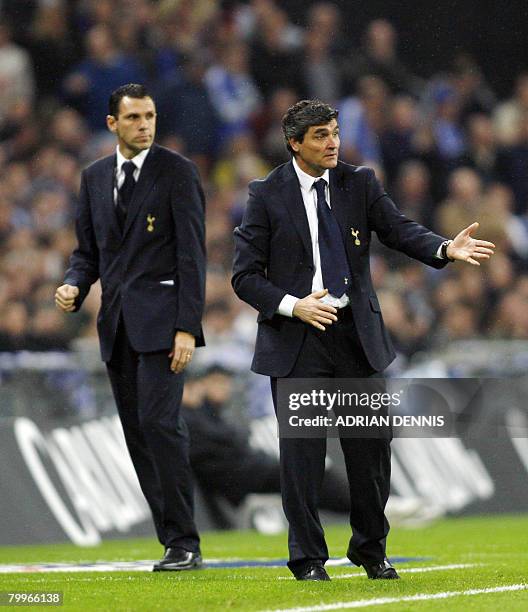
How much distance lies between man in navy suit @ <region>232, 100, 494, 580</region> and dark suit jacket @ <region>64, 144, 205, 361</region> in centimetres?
70

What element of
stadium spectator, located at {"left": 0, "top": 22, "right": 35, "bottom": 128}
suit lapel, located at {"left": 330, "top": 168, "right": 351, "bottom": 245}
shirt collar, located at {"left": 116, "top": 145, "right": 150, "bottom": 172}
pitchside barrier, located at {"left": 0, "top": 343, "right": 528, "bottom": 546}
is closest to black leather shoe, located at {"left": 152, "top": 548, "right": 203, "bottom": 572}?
suit lapel, located at {"left": 330, "top": 168, "right": 351, "bottom": 245}

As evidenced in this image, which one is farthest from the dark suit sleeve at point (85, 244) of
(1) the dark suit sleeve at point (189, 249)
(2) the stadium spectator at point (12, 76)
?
(2) the stadium spectator at point (12, 76)

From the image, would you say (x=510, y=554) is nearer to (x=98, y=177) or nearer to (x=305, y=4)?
(x=98, y=177)

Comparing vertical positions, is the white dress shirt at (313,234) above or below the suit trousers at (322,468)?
above

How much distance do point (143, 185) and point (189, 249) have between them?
1.22 ft

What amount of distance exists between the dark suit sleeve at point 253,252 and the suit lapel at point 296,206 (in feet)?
0.31

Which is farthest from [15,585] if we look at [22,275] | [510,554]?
[22,275]

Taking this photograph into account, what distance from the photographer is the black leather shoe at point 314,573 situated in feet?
15.3

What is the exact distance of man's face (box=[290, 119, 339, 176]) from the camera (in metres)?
4.79

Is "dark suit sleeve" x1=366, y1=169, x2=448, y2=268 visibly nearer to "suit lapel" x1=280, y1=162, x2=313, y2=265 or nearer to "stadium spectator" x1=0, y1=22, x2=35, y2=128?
"suit lapel" x1=280, y1=162, x2=313, y2=265

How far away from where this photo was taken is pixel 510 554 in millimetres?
6371

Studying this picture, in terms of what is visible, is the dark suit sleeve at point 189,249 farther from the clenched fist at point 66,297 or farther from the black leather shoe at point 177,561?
the black leather shoe at point 177,561

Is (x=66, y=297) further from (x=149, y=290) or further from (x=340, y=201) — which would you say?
(x=340, y=201)

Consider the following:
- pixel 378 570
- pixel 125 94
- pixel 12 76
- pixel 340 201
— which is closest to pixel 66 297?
pixel 125 94
